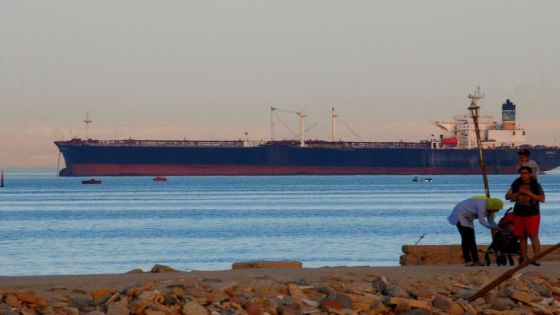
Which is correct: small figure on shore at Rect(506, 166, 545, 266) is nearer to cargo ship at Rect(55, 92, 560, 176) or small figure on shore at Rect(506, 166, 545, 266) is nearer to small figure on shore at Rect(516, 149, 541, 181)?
small figure on shore at Rect(516, 149, 541, 181)

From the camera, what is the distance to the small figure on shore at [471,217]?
13.4m

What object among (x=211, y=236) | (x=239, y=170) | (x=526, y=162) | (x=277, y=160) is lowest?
(x=211, y=236)

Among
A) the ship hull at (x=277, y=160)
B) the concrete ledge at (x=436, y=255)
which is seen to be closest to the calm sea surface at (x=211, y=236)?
the concrete ledge at (x=436, y=255)

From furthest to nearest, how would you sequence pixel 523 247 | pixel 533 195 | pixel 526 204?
pixel 523 247 < pixel 526 204 < pixel 533 195

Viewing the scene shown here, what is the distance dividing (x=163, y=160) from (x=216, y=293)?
119788 mm

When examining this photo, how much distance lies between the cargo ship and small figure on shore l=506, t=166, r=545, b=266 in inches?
4485

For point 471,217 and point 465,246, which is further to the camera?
point 465,246

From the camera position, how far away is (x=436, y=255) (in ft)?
49.5

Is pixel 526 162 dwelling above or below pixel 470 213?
above

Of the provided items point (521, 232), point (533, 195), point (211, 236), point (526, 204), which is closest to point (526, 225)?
point (521, 232)

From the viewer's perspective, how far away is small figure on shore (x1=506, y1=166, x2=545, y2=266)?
513 inches

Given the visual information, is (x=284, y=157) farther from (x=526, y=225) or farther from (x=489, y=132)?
(x=526, y=225)

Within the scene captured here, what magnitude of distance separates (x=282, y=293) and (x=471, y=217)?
10.5 ft

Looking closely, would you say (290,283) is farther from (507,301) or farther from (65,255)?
(65,255)
